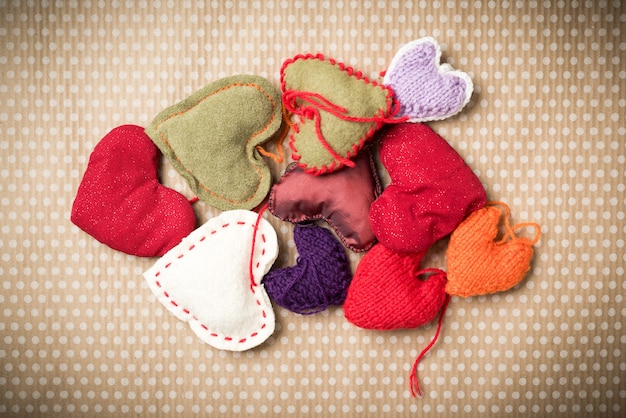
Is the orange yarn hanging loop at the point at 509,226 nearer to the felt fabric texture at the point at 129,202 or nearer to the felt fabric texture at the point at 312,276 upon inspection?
the felt fabric texture at the point at 312,276

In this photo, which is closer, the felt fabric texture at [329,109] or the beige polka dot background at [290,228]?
the felt fabric texture at [329,109]

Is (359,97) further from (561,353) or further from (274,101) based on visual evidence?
(561,353)

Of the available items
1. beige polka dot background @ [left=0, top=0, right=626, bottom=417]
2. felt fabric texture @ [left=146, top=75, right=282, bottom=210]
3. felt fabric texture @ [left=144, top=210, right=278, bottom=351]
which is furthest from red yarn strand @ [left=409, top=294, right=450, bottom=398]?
felt fabric texture @ [left=146, top=75, right=282, bottom=210]

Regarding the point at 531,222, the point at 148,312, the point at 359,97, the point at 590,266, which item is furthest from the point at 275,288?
the point at 590,266

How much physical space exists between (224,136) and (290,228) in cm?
22

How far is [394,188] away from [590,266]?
17.9 inches

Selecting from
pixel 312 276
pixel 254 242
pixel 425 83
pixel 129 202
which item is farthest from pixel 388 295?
pixel 129 202

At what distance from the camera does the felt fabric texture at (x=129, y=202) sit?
89cm

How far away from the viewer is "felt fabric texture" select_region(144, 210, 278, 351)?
90cm

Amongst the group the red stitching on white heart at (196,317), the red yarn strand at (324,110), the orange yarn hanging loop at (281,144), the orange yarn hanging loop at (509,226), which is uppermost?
the red yarn strand at (324,110)

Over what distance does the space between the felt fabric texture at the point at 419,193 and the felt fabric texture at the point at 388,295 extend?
4 centimetres

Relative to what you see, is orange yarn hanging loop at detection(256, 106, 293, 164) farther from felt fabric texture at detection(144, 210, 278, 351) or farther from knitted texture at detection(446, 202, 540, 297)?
knitted texture at detection(446, 202, 540, 297)

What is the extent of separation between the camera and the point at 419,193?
881mm

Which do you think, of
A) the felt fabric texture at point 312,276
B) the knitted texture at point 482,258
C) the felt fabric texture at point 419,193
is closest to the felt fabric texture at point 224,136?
the felt fabric texture at point 312,276
